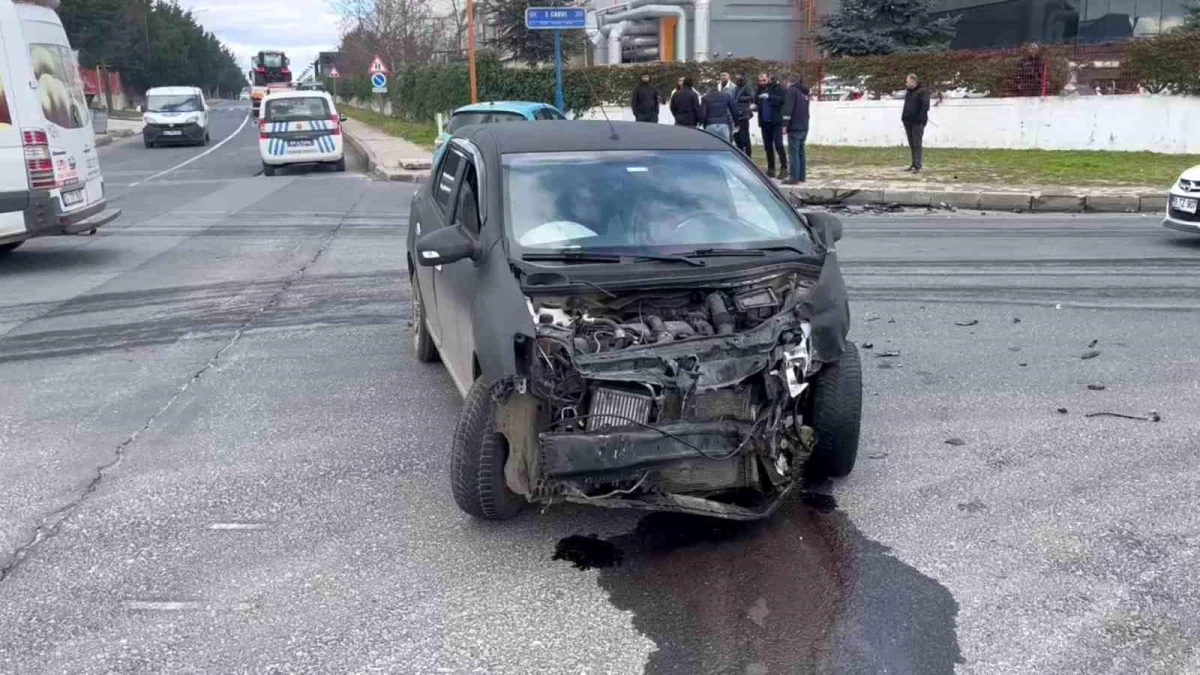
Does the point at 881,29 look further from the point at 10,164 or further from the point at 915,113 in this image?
the point at 10,164

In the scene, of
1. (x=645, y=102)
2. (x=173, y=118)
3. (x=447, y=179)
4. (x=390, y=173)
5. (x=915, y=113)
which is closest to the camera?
(x=447, y=179)

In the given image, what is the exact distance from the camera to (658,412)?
4.35 metres

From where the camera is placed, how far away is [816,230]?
18.7 ft

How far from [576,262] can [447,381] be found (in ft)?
7.46

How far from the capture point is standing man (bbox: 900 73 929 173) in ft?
60.2

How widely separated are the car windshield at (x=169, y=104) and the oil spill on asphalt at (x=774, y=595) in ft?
116

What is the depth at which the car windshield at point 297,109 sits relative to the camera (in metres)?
24.3

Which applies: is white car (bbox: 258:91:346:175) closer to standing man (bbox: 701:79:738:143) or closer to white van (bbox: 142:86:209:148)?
standing man (bbox: 701:79:738:143)

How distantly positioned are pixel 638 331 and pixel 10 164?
8.46 meters

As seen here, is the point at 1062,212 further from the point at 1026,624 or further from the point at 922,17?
the point at 922,17

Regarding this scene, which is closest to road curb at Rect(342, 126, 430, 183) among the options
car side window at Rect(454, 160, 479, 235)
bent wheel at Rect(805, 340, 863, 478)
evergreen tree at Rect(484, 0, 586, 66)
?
evergreen tree at Rect(484, 0, 586, 66)

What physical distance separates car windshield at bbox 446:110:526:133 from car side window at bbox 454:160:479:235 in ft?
33.4

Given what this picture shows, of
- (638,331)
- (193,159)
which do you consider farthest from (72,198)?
(193,159)

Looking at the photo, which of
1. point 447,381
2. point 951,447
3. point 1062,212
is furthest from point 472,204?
point 1062,212
